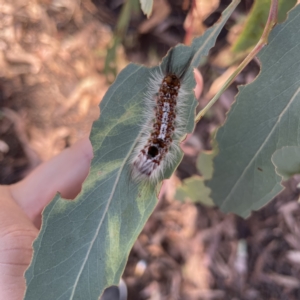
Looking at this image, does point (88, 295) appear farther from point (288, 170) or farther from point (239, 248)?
point (239, 248)

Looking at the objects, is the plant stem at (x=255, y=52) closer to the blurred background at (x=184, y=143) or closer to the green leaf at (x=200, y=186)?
the green leaf at (x=200, y=186)

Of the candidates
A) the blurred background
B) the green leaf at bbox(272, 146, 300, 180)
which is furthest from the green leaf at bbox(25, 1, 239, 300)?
the blurred background

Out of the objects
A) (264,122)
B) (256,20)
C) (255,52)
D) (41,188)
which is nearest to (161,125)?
(264,122)

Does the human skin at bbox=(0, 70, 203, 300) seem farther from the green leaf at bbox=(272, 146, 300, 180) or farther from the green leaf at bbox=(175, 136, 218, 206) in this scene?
the green leaf at bbox=(272, 146, 300, 180)

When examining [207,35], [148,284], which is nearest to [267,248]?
[148,284]

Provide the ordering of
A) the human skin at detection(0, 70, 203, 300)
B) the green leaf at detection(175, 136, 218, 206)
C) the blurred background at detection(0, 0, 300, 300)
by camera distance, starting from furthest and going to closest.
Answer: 1. the blurred background at detection(0, 0, 300, 300)
2. the green leaf at detection(175, 136, 218, 206)
3. the human skin at detection(0, 70, 203, 300)

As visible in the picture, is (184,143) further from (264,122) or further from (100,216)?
(100,216)

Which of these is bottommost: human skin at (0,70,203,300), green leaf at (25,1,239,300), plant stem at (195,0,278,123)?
human skin at (0,70,203,300)
